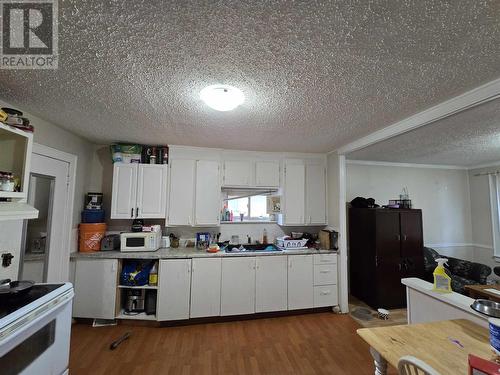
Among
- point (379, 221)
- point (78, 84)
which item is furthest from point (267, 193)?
point (78, 84)

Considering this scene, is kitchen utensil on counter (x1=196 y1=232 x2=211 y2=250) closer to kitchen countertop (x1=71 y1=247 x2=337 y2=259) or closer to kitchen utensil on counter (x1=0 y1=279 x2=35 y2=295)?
kitchen countertop (x1=71 y1=247 x2=337 y2=259)

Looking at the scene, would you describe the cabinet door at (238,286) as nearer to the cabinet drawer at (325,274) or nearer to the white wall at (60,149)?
the cabinet drawer at (325,274)

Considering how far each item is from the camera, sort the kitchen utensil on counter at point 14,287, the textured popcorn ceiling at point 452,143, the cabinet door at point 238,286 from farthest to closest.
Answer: the cabinet door at point 238,286
the textured popcorn ceiling at point 452,143
the kitchen utensil on counter at point 14,287

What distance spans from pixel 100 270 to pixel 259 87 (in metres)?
2.81

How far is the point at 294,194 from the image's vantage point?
3.47 metres

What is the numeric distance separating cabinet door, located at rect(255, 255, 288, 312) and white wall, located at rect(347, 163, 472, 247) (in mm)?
1994

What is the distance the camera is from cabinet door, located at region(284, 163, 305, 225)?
3.43 meters

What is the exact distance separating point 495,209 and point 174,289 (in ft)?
18.8

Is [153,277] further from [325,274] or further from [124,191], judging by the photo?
[325,274]

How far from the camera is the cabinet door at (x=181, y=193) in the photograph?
10.2 ft

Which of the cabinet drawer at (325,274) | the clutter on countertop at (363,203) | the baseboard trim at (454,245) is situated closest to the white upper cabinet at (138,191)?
the cabinet drawer at (325,274)

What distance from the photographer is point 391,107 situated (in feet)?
→ 6.18

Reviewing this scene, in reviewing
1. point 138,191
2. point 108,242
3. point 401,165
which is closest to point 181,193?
point 138,191

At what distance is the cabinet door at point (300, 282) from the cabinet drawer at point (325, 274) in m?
0.09
